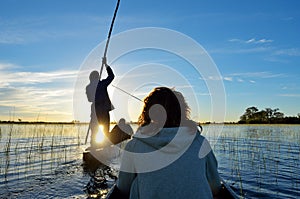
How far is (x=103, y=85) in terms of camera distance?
33.1 feet

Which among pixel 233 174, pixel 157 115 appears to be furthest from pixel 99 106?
pixel 157 115

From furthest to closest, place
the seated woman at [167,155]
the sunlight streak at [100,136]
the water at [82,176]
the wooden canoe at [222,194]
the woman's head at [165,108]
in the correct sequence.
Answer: the sunlight streak at [100,136], the water at [82,176], the wooden canoe at [222,194], the woman's head at [165,108], the seated woman at [167,155]

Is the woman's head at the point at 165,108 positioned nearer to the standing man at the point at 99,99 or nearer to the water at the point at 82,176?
the water at the point at 82,176

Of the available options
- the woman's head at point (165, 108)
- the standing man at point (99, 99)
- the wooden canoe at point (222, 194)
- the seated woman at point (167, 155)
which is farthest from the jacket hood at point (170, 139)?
the standing man at point (99, 99)

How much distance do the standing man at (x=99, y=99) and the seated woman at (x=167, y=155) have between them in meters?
7.34

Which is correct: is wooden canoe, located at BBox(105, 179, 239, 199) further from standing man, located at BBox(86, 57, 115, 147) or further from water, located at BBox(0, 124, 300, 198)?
standing man, located at BBox(86, 57, 115, 147)

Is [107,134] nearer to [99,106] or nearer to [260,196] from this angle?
[99,106]

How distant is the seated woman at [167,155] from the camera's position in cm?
256

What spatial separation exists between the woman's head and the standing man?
7.38 m

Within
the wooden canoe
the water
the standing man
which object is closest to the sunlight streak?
the standing man

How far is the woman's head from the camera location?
283 centimetres

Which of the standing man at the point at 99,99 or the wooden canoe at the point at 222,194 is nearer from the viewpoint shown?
the wooden canoe at the point at 222,194

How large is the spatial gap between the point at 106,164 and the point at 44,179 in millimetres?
2392

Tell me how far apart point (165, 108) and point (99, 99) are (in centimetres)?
756
